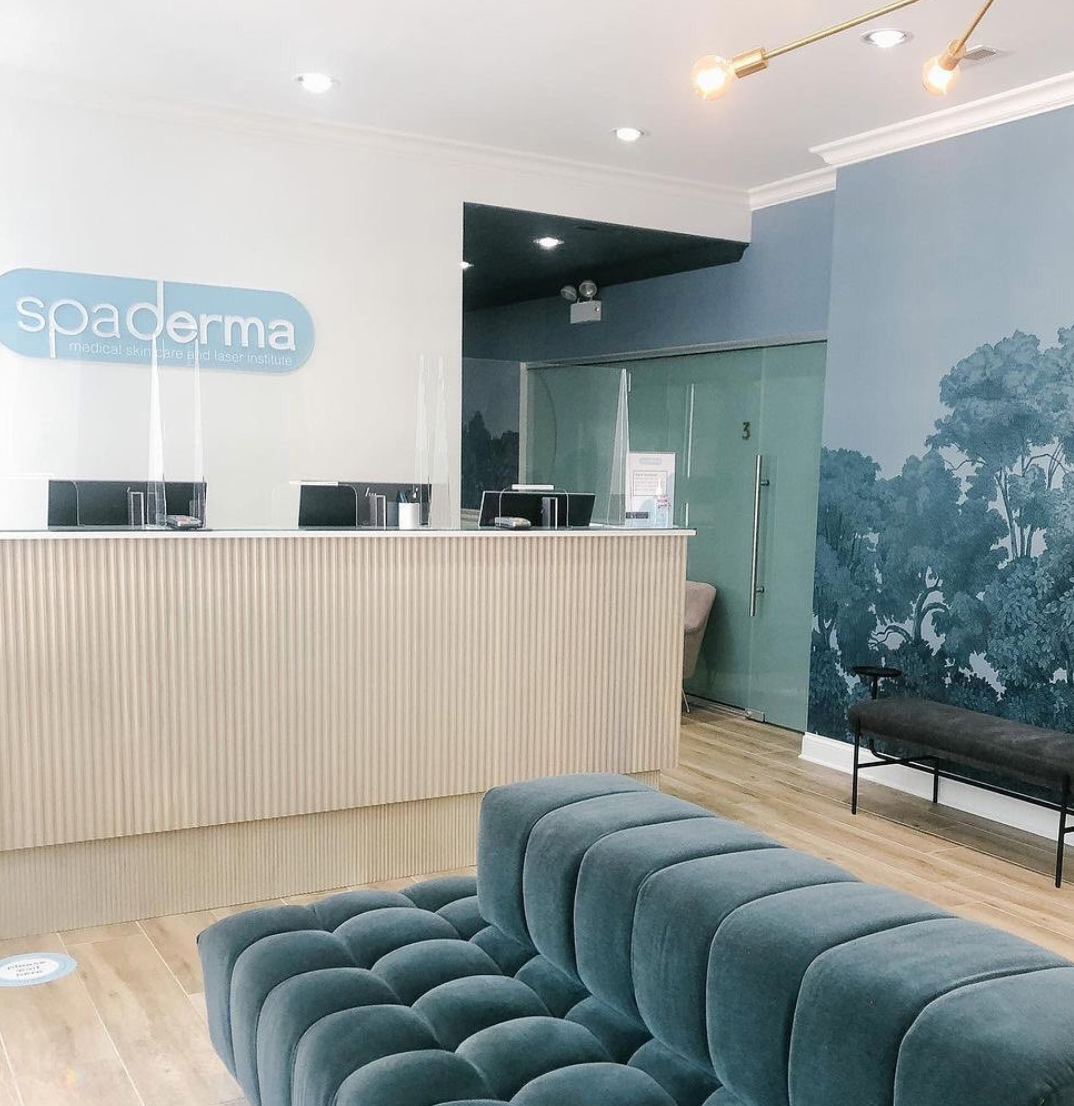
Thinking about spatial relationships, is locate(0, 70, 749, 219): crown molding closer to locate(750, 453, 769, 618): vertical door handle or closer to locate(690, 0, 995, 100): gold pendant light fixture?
locate(750, 453, 769, 618): vertical door handle

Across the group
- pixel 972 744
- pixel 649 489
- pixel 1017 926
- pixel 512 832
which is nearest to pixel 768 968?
pixel 512 832

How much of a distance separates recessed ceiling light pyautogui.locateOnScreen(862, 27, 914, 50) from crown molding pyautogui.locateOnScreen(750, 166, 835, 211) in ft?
5.55

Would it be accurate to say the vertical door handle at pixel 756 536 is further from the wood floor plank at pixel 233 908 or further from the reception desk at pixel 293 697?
the wood floor plank at pixel 233 908

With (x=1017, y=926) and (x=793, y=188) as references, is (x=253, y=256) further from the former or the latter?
(x=1017, y=926)

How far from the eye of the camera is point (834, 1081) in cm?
152

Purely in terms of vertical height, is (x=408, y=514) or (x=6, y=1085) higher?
(x=408, y=514)

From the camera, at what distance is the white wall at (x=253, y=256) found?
16.3 feet

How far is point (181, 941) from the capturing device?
3492 mm

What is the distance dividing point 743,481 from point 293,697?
3.76 metres

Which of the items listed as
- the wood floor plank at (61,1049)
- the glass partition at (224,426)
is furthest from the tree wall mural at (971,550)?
the wood floor plank at (61,1049)

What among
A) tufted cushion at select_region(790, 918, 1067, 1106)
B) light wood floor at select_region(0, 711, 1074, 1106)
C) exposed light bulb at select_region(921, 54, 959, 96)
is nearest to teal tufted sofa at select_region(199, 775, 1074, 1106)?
tufted cushion at select_region(790, 918, 1067, 1106)

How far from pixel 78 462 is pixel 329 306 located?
4.56 ft

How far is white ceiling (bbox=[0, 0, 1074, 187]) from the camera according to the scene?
4.05 m

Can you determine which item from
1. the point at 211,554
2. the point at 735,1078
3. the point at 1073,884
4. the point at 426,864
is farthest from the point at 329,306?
the point at 735,1078
